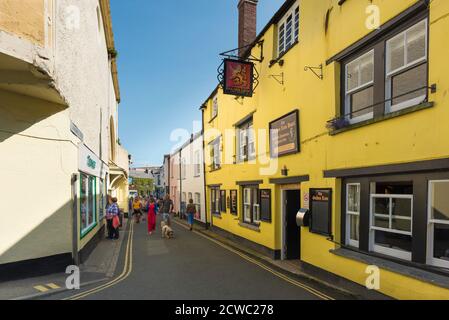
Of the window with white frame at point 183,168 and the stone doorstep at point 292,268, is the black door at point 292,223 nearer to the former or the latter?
the stone doorstep at point 292,268

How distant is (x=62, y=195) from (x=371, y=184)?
7030 mm

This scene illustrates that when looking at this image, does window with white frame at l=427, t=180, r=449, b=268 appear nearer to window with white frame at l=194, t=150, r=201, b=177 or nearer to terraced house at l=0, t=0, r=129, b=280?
terraced house at l=0, t=0, r=129, b=280

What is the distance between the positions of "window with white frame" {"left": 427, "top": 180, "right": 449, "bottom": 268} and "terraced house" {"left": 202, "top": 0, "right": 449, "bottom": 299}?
0.05ft

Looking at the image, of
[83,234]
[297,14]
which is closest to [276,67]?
[297,14]

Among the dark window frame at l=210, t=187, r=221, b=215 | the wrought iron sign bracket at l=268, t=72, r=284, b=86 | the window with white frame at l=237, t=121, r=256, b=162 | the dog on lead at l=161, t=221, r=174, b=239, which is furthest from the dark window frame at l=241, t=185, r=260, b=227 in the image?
the dark window frame at l=210, t=187, r=221, b=215

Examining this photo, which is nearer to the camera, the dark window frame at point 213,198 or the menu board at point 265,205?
the menu board at point 265,205

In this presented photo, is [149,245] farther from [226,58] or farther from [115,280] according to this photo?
[226,58]

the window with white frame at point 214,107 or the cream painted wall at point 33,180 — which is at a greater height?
the window with white frame at point 214,107

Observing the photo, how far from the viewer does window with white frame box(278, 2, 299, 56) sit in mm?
8914

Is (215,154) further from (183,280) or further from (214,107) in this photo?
(183,280)

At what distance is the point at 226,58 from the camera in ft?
33.7

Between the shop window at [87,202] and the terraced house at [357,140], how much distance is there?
229 inches

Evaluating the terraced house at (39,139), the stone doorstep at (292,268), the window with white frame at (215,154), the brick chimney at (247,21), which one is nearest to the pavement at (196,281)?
the stone doorstep at (292,268)

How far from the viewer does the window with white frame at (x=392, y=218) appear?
518 centimetres
